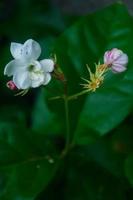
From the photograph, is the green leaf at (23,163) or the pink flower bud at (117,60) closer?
the pink flower bud at (117,60)

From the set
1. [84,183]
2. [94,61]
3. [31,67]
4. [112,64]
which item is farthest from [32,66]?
[84,183]

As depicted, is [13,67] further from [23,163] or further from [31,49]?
[23,163]

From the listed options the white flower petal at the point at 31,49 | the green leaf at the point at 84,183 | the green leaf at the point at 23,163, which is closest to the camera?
the white flower petal at the point at 31,49

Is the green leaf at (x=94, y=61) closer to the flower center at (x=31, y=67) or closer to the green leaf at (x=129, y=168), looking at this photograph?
the green leaf at (x=129, y=168)

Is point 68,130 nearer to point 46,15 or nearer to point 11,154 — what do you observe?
point 11,154

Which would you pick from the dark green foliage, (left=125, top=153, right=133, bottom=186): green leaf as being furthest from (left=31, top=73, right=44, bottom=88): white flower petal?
(left=125, top=153, right=133, bottom=186): green leaf

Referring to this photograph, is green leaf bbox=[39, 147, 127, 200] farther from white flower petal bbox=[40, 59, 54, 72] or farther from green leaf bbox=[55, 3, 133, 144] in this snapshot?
white flower petal bbox=[40, 59, 54, 72]

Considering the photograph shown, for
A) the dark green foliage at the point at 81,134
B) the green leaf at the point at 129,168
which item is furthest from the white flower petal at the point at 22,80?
the green leaf at the point at 129,168
